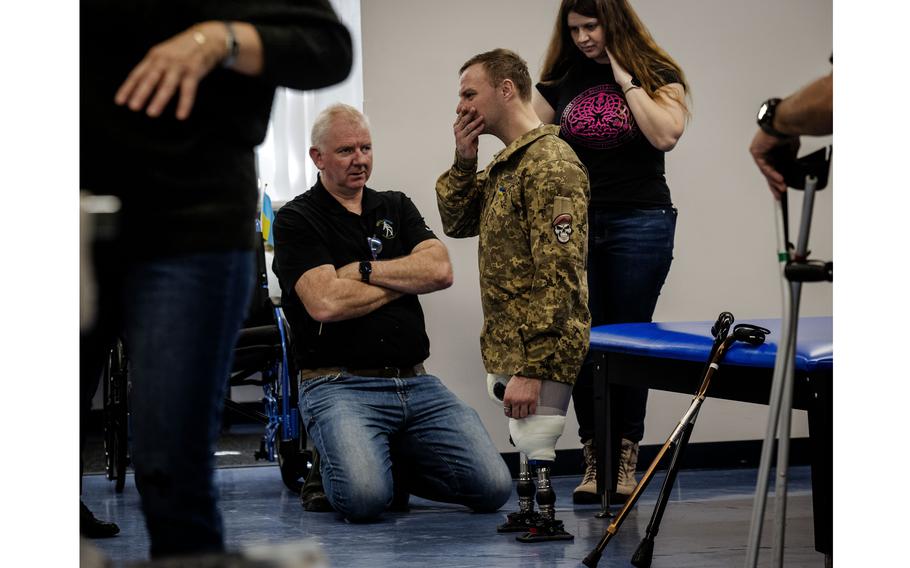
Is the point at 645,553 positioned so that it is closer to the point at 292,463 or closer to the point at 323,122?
the point at 292,463

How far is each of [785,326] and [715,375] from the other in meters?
0.27

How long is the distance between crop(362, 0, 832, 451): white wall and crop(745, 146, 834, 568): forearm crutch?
0.06ft

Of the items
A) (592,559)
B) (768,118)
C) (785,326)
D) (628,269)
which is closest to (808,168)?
(768,118)

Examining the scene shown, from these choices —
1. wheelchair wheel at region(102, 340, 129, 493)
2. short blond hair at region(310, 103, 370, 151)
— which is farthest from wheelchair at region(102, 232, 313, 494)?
short blond hair at region(310, 103, 370, 151)

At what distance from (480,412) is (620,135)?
29.2 inches

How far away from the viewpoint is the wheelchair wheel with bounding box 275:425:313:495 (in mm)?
1554

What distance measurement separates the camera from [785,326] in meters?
1.14

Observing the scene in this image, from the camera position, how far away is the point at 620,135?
4.57ft

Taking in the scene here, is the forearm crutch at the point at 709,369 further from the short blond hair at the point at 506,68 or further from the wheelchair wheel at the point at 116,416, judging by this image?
the wheelchair wheel at the point at 116,416

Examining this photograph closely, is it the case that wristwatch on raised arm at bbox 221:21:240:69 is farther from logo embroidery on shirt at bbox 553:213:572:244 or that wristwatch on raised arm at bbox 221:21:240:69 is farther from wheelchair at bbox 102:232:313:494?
logo embroidery on shirt at bbox 553:213:572:244

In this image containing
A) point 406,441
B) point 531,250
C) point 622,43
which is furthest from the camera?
point 406,441

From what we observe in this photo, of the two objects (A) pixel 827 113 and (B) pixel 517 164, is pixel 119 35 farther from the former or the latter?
(B) pixel 517 164
